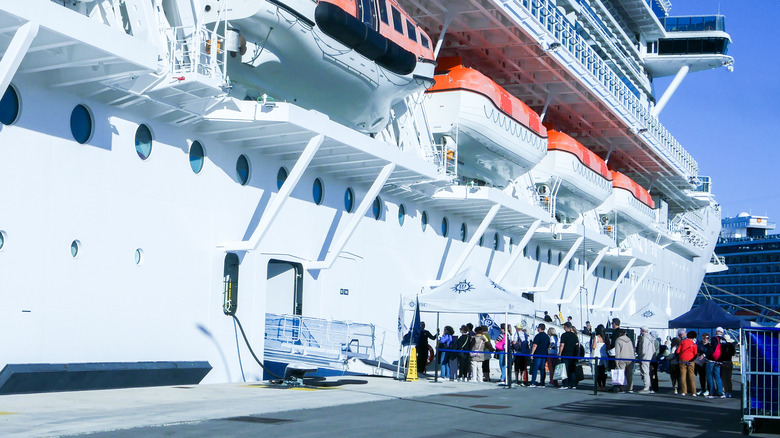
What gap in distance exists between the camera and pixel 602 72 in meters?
37.8

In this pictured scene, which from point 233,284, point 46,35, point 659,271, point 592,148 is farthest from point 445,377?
point 659,271

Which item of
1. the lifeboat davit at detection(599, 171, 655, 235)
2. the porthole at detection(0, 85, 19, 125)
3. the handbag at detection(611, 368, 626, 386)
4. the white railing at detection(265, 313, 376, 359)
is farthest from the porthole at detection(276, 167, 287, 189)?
the lifeboat davit at detection(599, 171, 655, 235)

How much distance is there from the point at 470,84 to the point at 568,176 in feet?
33.3

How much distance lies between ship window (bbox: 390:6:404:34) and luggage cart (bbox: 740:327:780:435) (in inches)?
440

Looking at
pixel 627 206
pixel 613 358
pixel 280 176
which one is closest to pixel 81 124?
pixel 280 176

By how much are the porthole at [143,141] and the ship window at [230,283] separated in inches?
122

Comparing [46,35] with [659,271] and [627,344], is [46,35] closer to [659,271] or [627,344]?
[627,344]

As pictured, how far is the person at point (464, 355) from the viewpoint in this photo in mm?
21562

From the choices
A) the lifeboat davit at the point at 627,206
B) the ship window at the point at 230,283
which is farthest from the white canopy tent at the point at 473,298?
the lifeboat davit at the point at 627,206

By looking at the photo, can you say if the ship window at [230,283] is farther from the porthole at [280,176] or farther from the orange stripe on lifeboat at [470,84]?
the orange stripe on lifeboat at [470,84]

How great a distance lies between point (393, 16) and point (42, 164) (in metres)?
9.31

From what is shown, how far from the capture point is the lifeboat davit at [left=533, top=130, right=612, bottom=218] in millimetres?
33781

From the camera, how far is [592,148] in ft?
144

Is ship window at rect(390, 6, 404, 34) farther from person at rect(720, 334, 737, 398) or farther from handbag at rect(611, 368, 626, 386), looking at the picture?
person at rect(720, 334, 737, 398)
